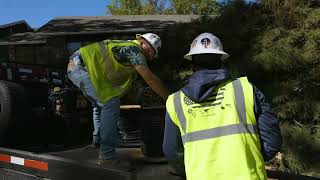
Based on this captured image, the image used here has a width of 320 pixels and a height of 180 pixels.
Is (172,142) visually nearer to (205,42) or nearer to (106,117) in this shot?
(205,42)

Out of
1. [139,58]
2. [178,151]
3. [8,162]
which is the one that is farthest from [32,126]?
[178,151]

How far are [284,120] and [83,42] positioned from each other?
14265 millimetres

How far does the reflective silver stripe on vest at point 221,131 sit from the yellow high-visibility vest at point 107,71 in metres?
1.89

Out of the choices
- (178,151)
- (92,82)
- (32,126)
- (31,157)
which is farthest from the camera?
(32,126)

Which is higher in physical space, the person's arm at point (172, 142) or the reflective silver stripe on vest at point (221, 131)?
the reflective silver stripe on vest at point (221, 131)

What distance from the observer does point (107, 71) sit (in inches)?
170

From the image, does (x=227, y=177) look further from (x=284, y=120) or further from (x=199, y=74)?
(x=284, y=120)

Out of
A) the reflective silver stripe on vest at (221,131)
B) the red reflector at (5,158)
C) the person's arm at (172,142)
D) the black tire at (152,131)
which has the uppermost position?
the reflective silver stripe on vest at (221,131)

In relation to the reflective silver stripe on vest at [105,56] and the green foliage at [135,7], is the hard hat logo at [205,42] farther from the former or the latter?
the green foliage at [135,7]

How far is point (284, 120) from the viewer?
21.1ft

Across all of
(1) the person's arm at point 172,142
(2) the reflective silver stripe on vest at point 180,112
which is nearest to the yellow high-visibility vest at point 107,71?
(1) the person's arm at point 172,142

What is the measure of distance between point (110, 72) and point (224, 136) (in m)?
2.14

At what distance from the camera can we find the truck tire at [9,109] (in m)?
4.66

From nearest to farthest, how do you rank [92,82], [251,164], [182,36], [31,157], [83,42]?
[251,164], [31,157], [92,82], [182,36], [83,42]
